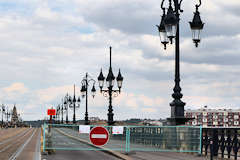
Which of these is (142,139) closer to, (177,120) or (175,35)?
(177,120)

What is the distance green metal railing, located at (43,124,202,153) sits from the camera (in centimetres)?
1862

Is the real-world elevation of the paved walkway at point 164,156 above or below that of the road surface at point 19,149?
above

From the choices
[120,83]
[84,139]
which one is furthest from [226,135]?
[120,83]

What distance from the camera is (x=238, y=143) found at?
1848cm

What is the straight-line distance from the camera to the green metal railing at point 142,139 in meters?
18.6

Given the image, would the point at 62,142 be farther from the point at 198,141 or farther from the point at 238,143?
the point at 238,143

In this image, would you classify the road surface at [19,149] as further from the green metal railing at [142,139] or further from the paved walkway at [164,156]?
the paved walkway at [164,156]

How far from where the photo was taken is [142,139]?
2028 centimetres

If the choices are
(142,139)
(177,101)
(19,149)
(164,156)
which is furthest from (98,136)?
(19,149)

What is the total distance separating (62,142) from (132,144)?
361 cm

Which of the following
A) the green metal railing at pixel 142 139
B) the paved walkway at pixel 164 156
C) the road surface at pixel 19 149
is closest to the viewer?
the paved walkway at pixel 164 156

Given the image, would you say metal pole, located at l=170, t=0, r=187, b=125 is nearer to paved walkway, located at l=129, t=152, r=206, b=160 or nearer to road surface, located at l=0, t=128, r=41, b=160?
paved walkway, located at l=129, t=152, r=206, b=160

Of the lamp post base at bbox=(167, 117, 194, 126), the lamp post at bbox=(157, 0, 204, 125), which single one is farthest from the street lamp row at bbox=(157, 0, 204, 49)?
the lamp post base at bbox=(167, 117, 194, 126)

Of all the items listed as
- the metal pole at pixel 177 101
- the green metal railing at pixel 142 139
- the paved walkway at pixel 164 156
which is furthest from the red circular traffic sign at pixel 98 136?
the metal pole at pixel 177 101
